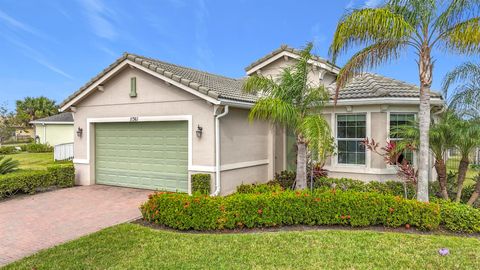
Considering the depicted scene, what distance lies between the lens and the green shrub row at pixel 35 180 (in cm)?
1101

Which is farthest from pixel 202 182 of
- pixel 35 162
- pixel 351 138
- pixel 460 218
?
pixel 35 162

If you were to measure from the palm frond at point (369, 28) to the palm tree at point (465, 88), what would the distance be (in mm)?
2993

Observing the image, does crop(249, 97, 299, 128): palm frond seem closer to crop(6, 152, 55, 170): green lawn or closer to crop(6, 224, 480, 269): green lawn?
crop(6, 224, 480, 269): green lawn

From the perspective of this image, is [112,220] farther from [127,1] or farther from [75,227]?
[127,1]

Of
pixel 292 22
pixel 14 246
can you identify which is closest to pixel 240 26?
pixel 292 22

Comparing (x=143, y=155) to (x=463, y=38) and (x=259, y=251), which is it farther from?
(x=463, y=38)

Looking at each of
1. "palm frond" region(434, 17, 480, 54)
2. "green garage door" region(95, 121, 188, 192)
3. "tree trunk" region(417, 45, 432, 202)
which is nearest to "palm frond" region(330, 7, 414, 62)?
"tree trunk" region(417, 45, 432, 202)

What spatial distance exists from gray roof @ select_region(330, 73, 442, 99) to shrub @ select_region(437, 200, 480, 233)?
168 inches

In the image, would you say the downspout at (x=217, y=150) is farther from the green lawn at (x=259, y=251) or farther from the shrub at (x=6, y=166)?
the shrub at (x=6, y=166)

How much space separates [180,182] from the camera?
11.3m

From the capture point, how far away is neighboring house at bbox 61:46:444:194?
10406 mm

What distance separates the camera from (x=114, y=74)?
1218cm

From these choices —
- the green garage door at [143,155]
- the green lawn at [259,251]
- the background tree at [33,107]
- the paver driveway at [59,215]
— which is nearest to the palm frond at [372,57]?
the green lawn at [259,251]

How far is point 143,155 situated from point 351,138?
8.36m
